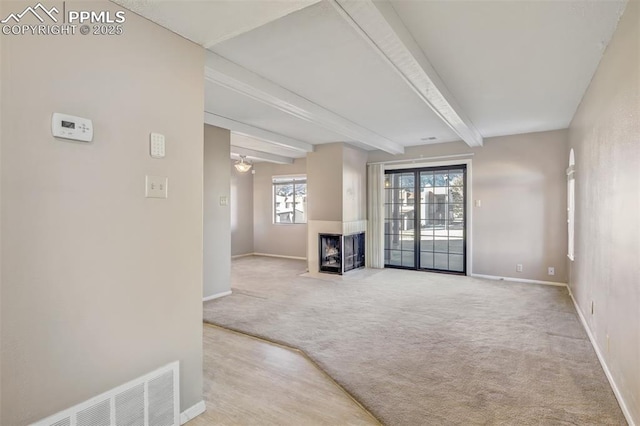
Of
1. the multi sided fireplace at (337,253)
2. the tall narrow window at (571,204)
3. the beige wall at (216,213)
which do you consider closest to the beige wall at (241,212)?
the multi sided fireplace at (337,253)

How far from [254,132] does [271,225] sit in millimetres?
4180

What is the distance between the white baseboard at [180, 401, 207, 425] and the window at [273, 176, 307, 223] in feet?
21.7

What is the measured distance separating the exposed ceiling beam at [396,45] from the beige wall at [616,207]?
127cm

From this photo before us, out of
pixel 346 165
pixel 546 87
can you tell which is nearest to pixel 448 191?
pixel 346 165

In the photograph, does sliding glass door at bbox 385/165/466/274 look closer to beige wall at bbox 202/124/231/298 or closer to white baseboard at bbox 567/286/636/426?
white baseboard at bbox 567/286/636/426

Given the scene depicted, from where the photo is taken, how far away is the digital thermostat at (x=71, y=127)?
144 centimetres

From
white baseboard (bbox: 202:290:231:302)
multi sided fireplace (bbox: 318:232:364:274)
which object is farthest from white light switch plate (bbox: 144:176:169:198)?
multi sided fireplace (bbox: 318:232:364:274)

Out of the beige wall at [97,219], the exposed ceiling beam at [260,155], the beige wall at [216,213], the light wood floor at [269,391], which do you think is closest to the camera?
the beige wall at [97,219]

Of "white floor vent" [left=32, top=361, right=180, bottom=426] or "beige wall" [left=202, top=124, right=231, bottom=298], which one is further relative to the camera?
"beige wall" [left=202, top=124, right=231, bottom=298]

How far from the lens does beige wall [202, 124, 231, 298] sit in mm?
4730

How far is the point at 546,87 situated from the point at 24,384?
15.5ft

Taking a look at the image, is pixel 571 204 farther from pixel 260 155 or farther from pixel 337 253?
pixel 260 155

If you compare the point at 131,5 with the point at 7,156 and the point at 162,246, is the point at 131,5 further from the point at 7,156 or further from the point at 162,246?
the point at 162,246

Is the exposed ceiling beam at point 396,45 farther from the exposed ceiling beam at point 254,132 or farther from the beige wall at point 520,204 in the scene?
the exposed ceiling beam at point 254,132
